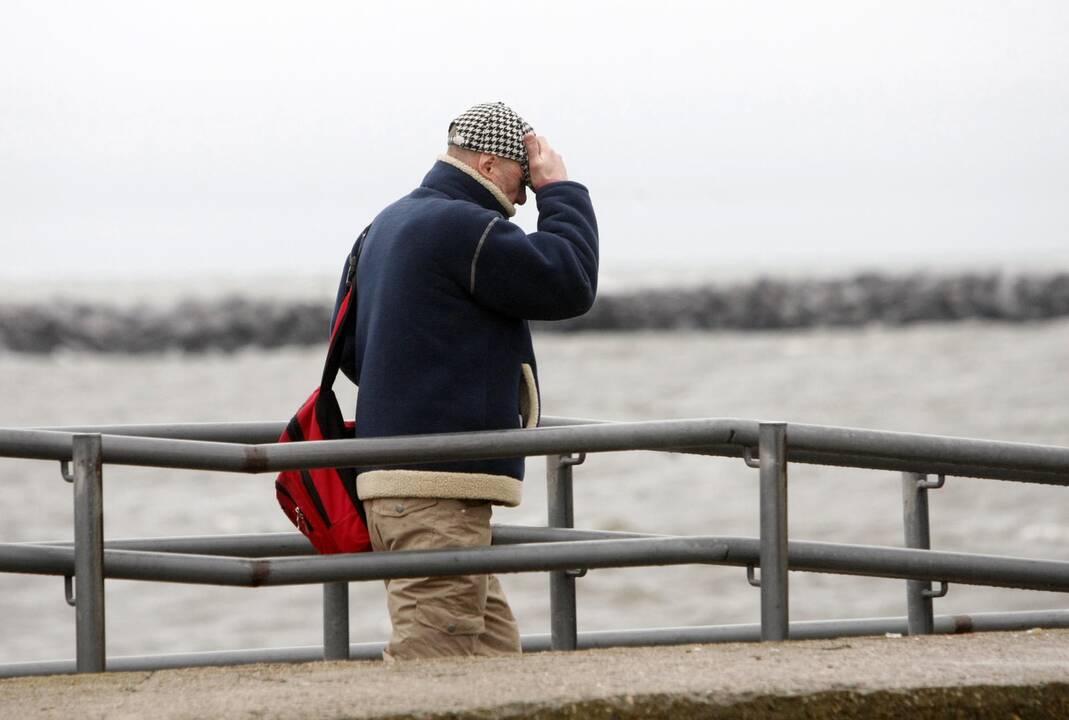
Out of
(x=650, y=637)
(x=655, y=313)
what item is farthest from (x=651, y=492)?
(x=655, y=313)

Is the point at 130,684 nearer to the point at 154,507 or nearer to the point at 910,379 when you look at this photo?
the point at 154,507

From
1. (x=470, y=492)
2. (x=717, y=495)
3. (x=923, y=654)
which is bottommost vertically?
(x=717, y=495)

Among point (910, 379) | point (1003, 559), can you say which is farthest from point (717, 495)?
Answer: point (910, 379)

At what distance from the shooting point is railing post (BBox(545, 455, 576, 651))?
3.80m

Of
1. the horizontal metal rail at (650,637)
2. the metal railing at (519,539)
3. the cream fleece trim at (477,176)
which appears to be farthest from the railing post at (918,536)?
the cream fleece trim at (477,176)

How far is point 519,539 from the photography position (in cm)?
380

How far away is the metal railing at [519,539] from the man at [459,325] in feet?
0.33

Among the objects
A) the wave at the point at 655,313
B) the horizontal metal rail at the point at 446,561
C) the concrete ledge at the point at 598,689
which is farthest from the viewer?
the wave at the point at 655,313

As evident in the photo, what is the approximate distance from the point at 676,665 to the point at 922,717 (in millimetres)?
498

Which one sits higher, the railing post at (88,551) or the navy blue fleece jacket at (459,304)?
the navy blue fleece jacket at (459,304)

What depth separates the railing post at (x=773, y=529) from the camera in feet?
11.0

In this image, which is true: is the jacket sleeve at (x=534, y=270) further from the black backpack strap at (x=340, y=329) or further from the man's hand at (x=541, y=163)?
the black backpack strap at (x=340, y=329)

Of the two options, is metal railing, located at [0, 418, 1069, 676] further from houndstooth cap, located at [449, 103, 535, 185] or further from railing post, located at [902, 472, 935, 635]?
houndstooth cap, located at [449, 103, 535, 185]

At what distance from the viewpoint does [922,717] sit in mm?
2908
